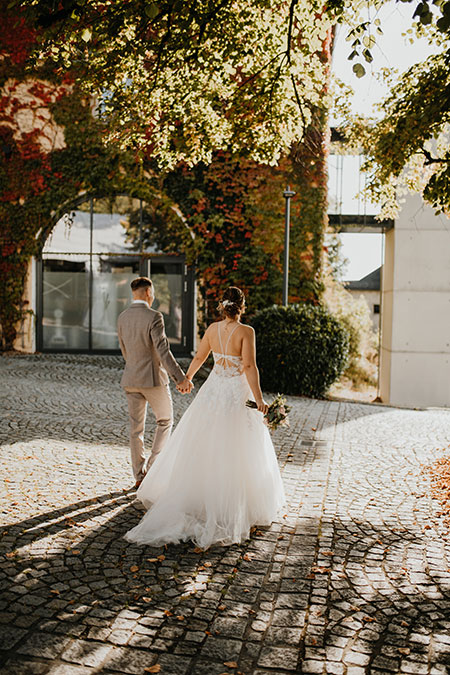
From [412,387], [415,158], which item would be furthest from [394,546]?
[412,387]

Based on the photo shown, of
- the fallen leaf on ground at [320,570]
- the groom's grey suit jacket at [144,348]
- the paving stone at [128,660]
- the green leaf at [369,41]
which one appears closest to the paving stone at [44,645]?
the paving stone at [128,660]

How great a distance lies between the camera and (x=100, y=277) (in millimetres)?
16938

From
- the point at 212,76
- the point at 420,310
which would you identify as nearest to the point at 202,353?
the point at 212,76

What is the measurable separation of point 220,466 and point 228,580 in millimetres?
1059

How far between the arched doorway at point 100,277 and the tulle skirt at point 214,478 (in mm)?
11753

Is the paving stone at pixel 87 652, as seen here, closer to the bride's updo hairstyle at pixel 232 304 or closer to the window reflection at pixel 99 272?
the bride's updo hairstyle at pixel 232 304

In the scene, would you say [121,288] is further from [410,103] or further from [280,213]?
[410,103]

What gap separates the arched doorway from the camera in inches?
660

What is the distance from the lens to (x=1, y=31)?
16.0 metres

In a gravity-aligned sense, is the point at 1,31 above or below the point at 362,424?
above

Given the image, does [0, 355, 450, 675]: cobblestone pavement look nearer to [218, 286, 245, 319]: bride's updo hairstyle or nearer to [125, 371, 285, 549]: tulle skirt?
[125, 371, 285, 549]: tulle skirt

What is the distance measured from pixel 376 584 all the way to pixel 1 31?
16937mm

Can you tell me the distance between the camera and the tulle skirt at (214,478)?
4641 millimetres

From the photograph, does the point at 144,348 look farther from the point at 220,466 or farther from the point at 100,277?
the point at 100,277
